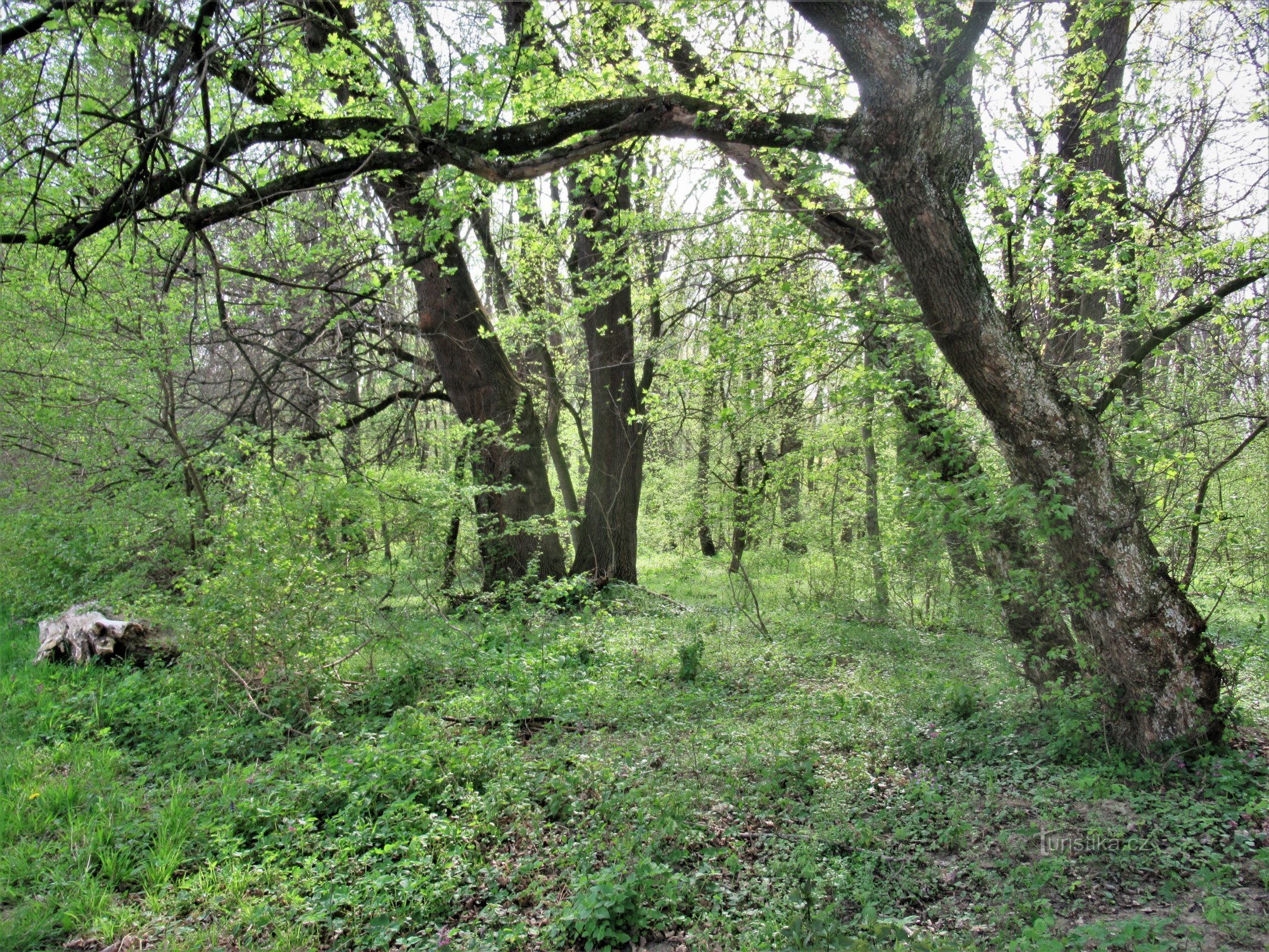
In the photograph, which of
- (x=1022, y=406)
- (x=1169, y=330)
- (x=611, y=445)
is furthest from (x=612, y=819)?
(x=611, y=445)

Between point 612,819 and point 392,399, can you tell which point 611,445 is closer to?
point 392,399

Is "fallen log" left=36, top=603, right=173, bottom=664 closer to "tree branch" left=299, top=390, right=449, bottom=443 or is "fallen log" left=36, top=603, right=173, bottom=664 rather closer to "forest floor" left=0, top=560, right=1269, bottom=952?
"forest floor" left=0, top=560, right=1269, bottom=952

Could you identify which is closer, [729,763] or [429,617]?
[729,763]

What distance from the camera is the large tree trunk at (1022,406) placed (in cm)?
406

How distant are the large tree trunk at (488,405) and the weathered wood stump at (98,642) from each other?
363 centimetres

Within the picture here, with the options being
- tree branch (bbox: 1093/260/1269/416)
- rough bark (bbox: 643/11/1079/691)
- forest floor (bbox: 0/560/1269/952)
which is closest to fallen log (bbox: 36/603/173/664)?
forest floor (bbox: 0/560/1269/952)

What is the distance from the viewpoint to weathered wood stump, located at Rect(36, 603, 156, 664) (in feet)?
22.8

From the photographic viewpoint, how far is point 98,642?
23.0ft

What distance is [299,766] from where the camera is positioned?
454 centimetres

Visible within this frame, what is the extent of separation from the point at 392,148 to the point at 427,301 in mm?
5360

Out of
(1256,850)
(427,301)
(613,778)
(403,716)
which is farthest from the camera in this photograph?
(427,301)

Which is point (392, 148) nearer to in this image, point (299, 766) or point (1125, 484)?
point (299, 766)

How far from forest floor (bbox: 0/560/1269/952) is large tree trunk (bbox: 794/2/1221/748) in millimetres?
314

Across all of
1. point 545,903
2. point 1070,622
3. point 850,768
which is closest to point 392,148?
point 545,903
